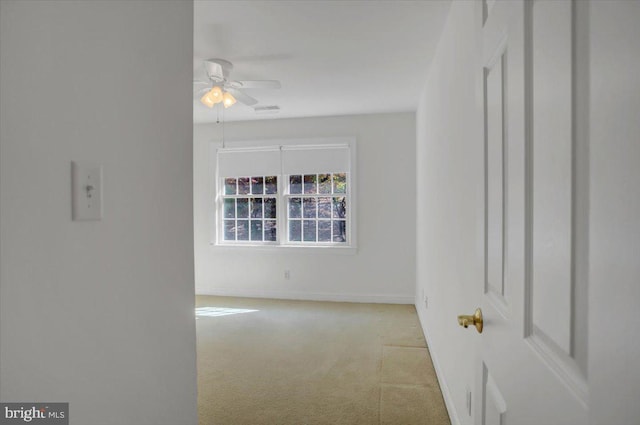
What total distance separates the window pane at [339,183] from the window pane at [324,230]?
471 millimetres

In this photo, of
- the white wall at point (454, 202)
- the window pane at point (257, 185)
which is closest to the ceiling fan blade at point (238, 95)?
the white wall at point (454, 202)

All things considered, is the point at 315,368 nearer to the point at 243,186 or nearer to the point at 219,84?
the point at 219,84

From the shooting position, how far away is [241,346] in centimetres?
337

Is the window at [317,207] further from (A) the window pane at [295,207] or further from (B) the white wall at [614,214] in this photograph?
(B) the white wall at [614,214]

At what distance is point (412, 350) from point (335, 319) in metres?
1.13

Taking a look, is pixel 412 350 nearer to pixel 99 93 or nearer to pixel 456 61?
pixel 456 61

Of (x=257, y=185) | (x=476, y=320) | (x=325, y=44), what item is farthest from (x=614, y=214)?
(x=257, y=185)

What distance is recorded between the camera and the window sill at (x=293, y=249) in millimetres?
4941

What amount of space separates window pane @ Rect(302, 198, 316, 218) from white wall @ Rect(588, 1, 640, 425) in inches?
183

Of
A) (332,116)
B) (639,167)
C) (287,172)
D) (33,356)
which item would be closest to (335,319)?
(287,172)

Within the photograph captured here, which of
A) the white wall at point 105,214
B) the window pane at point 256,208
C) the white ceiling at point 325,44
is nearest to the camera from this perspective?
the white wall at point 105,214

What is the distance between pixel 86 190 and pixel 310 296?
14.5 ft

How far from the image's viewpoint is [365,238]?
16.1 feet

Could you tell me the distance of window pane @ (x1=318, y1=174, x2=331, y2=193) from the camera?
5.05 m
